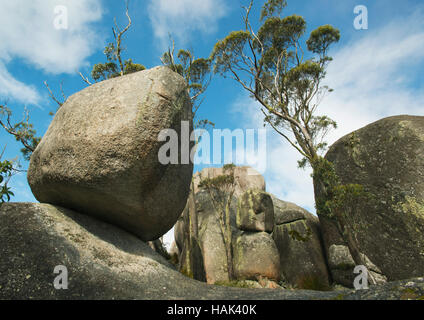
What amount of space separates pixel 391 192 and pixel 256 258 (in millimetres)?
7121

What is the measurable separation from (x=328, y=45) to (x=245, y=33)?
4983mm

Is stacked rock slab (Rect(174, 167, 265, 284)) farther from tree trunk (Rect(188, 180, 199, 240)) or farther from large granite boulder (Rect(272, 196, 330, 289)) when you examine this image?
large granite boulder (Rect(272, 196, 330, 289))

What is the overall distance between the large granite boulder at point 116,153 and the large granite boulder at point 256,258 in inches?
338

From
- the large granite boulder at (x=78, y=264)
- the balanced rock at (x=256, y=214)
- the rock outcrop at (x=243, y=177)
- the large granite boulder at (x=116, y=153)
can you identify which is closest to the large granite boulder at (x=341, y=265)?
the balanced rock at (x=256, y=214)

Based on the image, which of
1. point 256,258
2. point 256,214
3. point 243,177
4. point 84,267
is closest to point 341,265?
point 256,258

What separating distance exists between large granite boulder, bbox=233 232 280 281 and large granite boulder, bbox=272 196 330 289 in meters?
0.68

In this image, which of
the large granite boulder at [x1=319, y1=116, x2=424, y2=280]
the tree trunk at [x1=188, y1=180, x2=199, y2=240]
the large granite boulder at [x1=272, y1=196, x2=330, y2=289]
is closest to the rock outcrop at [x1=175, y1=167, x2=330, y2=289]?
the large granite boulder at [x1=272, y1=196, x2=330, y2=289]

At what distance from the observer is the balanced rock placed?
16.2 meters

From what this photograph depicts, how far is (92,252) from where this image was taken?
20.1ft

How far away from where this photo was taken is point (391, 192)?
1091 centimetres

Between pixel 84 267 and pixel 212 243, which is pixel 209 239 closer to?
pixel 212 243
